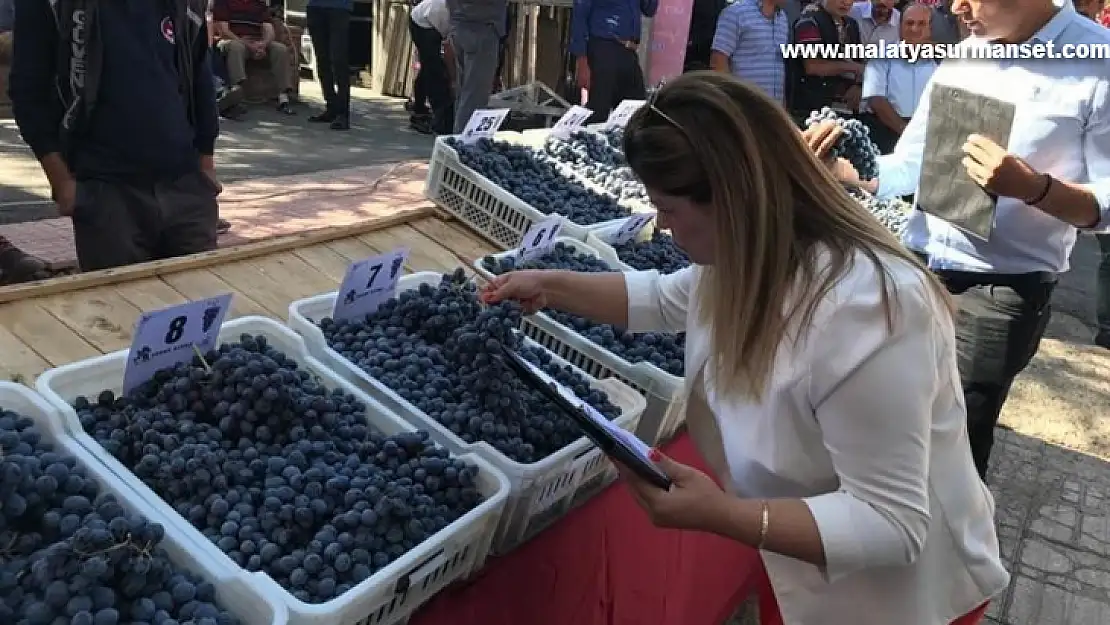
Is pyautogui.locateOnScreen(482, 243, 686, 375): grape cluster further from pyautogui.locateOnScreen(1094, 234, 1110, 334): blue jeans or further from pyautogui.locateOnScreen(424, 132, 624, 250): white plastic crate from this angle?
pyautogui.locateOnScreen(1094, 234, 1110, 334): blue jeans

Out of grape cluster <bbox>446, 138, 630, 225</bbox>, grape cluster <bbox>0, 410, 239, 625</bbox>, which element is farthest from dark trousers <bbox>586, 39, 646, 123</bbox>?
grape cluster <bbox>0, 410, 239, 625</bbox>

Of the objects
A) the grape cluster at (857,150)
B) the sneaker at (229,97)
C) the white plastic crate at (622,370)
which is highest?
the grape cluster at (857,150)

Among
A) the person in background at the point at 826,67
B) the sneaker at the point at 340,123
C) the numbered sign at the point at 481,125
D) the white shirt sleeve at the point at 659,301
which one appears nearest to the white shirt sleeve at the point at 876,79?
the person in background at the point at 826,67

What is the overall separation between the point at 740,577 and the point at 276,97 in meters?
6.62

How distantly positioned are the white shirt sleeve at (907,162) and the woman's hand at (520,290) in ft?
3.93

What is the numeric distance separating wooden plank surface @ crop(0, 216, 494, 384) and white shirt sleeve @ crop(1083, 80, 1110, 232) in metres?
1.36

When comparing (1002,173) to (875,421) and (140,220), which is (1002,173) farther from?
(140,220)

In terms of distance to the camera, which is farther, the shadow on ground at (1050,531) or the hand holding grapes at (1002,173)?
the shadow on ground at (1050,531)

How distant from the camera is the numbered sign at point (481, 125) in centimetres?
263

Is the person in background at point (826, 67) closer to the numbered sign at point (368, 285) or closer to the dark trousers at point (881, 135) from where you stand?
the dark trousers at point (881, 135)

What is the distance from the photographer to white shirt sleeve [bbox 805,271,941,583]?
3.27 feet

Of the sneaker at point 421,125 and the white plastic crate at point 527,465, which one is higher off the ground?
the white plastic crate at point 527,465

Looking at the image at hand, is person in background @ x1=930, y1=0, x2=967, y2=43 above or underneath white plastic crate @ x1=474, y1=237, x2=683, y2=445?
above

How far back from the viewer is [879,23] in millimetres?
5207
